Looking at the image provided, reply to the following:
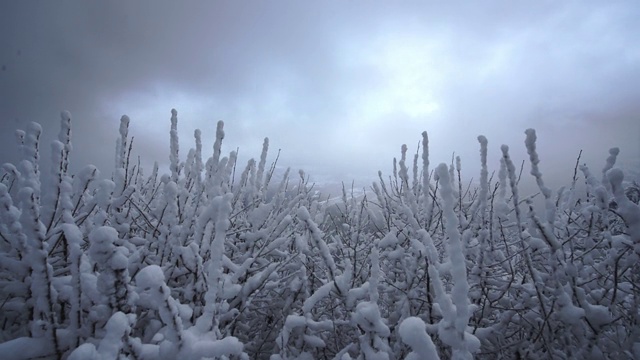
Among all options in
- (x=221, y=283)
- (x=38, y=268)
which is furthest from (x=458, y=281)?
(x=38, y=268)

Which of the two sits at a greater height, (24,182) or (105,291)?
(24,182)

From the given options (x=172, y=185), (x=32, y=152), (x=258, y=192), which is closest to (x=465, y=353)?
(x=172, y=185)

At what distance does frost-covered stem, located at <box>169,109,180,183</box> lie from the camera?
2.30 m

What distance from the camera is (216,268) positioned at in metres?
1.13

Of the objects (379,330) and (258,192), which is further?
(258,192)

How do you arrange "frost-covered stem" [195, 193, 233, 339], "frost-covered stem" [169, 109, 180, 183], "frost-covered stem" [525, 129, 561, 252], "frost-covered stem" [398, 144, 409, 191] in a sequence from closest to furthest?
"frost-covered stem" [195, 193, 233, 339], "frost-covered stem" [525, 129, 561, 252], "frost-covered stem" [169, 109, 180, 183], "frost-covered stem" [398, 144, 409, 191]

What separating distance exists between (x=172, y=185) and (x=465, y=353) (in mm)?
1650

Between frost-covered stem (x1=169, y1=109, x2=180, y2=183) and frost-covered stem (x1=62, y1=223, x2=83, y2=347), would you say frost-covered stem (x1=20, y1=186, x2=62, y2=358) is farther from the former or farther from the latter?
frost-covered stem (x1=169, y1=109, x2=180, y2=183)

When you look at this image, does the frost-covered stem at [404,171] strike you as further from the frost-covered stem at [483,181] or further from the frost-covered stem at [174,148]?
the frost-covered stem at [174,148]

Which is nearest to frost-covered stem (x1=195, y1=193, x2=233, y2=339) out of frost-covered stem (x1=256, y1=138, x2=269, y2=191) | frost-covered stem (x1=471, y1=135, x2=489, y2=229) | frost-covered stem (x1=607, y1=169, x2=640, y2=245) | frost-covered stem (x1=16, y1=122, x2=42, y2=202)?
frost-covered stem (x1=16, y1=122, x2=42, y2=202)

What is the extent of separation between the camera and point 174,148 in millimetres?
2459

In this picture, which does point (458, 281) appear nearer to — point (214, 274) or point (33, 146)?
point (214, 274)

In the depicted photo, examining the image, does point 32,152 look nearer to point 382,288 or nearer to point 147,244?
point 147,244

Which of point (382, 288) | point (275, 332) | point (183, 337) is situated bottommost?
point (275, 332)
